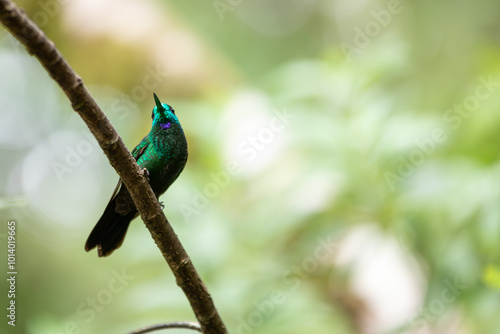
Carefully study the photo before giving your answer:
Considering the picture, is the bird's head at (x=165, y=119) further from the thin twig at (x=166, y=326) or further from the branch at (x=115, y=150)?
the thin twig at (x=166, y=326)

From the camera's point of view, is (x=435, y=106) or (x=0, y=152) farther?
(x=0, y=152)

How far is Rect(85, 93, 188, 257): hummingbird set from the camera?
2.63 metres

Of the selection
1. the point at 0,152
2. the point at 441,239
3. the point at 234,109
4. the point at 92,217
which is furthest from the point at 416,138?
the point at 0,152

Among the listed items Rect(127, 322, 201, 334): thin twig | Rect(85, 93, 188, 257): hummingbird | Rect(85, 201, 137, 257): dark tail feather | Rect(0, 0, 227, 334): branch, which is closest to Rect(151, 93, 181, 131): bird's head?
Rect(85, 93, 188, 257): hummingbird

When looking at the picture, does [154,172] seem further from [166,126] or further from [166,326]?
[166,326]

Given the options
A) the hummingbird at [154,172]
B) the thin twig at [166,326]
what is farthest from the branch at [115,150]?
the hummingbird at [154,172]

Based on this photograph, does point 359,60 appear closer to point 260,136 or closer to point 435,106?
point 260,136

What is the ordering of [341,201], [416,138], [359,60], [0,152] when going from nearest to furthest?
[416,138]
[341,201]
[359,60]
[0,152]

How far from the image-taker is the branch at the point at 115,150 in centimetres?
133

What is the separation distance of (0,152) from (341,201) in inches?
207

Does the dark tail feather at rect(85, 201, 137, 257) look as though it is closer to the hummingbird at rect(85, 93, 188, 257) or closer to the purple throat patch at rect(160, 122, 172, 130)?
the hummingbird at rect(85, 93, 188, 257)

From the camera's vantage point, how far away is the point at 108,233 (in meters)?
2.65

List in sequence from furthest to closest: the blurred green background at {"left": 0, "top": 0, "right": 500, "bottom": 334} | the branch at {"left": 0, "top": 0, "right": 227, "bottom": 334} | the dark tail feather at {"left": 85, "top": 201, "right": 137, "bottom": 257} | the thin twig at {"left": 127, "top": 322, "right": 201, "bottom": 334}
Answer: the blurred green background at {"left": 0, "top": 0, "right": 500, "bottom": 334}, the dark tail feather at {"left": 85, "top": 201, "right": 137, "bottom": 257}, the thin twig at {"left": 127, "top": 322, "right": 201, "bottom": 334}, the branch at {"left": 0, "top": 0, "right": 227, "bottom": 334}

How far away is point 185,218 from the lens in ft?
11.5
